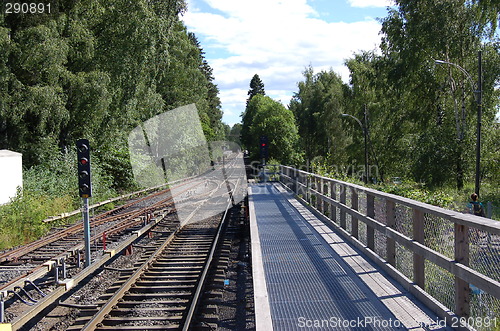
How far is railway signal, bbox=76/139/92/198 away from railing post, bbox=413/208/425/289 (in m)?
6.94

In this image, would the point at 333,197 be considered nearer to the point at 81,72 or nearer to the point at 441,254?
the point at 441,254

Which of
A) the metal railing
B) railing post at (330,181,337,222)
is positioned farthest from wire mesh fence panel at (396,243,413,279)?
railing post at (330,181,337,222)

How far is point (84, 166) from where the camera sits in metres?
9.82

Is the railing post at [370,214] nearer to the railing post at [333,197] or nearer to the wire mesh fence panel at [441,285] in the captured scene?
the wire mesh fence panel at [441,285]

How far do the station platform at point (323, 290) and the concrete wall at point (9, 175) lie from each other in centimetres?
990

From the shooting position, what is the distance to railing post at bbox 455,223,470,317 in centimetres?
423

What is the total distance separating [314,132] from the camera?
57.9 m

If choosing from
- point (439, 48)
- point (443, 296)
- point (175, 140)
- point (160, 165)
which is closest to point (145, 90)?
point (160, 165)

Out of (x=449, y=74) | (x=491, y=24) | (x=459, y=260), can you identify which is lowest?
(x=459, y=260)

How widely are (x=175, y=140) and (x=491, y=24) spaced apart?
23.8 metres

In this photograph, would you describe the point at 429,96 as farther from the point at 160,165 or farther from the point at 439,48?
the point at 160,165

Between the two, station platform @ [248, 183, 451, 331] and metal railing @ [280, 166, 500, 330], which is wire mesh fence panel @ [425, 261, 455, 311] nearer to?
metal railing @ [280, 166, 500, 330]

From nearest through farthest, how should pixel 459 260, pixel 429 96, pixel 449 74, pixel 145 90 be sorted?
1. pixel 459 260
2. pixel 145 90
3. pixel 449 74
4. pixel 429 96

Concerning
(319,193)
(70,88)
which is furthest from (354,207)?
(70,88)
